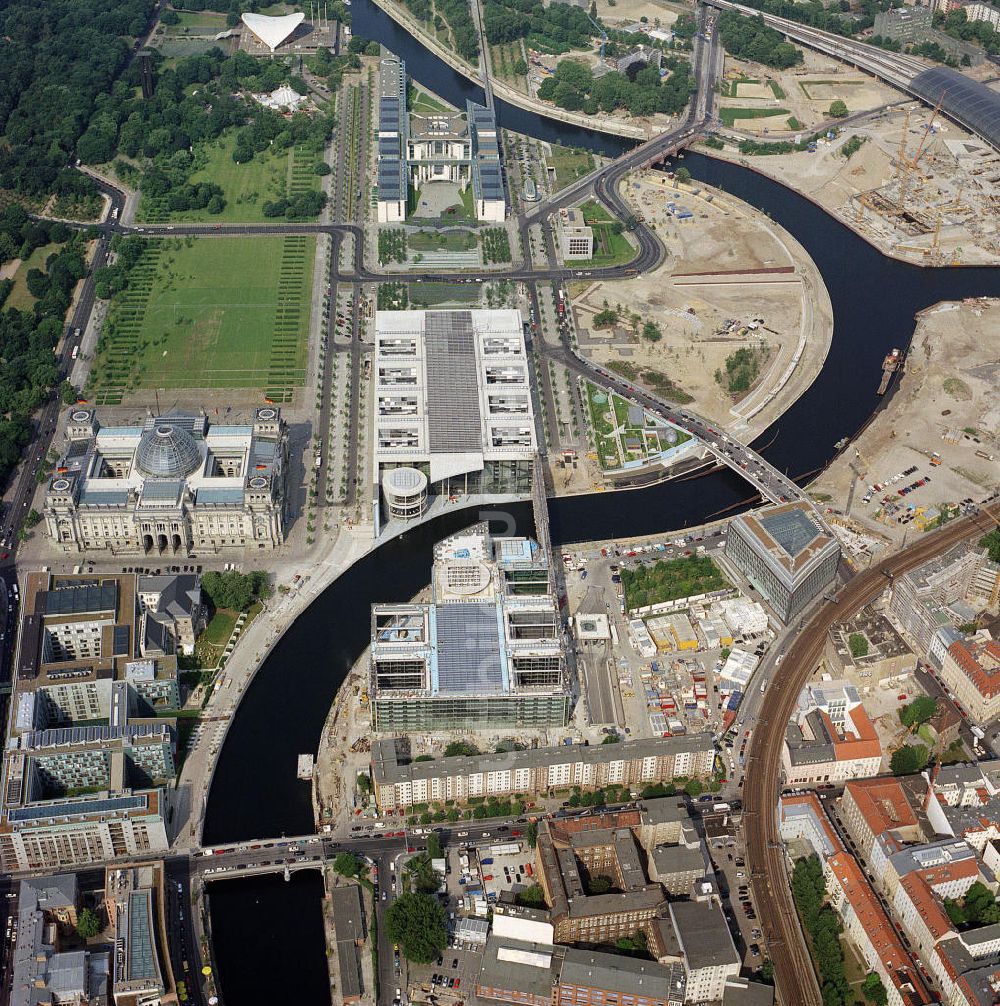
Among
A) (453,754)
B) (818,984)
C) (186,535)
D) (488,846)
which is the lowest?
(818,984)

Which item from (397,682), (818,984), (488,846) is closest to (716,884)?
(818,984)

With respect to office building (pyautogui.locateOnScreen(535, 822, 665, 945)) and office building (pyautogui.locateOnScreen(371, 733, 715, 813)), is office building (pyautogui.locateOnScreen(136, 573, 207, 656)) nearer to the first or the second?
office building (pyautogui.locateOnScreen(371, 733, 715, 813))

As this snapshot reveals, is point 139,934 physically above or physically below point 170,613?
below

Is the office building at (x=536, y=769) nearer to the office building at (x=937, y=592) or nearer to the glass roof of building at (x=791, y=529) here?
the glass roof of building at (x=791, y=529)

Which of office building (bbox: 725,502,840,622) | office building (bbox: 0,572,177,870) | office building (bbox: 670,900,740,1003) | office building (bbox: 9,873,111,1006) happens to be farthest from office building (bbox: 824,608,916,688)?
office building (bbox: 9,873,111,1006)

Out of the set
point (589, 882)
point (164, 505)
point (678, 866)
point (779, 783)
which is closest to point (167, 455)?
point (164, 505)

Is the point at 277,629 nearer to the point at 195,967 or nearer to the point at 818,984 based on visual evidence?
the point at 195,967

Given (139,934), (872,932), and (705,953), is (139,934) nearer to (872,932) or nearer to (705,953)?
(705,953)

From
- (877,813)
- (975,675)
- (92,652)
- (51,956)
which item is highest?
(92,652)
